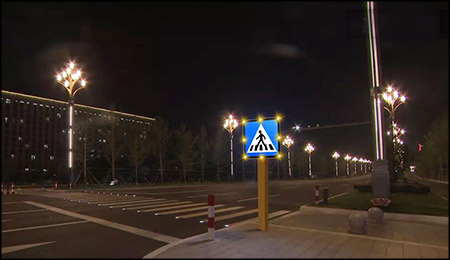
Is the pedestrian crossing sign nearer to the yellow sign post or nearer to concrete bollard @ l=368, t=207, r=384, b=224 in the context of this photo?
the yellow sign post

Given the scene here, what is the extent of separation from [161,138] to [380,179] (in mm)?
35496

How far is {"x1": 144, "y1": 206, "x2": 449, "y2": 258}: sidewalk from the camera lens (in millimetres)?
4188

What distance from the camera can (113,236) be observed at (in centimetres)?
740

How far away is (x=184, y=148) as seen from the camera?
4462 cm

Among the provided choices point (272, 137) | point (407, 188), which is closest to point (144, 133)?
point (407, 188)

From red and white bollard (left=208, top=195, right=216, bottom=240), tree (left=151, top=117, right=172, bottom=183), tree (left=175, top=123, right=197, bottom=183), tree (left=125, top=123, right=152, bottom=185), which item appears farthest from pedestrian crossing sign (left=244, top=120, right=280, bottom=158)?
tree (left=175, top=123, right=197, bottom=183)

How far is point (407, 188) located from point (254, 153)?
7880mm

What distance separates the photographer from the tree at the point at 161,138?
41594 mm

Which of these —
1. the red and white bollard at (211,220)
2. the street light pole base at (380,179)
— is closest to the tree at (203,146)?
the street light pole base at (380,179)

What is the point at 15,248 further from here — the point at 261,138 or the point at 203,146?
the point at 203,146

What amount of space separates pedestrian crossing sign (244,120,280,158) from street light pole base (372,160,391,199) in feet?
12.0

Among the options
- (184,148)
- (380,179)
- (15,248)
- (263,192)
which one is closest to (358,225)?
(263,192)

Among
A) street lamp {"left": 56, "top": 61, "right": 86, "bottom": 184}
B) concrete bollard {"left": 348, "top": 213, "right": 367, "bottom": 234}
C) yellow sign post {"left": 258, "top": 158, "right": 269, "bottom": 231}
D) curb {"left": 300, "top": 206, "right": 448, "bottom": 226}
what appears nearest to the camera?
curb {"left": 300, "top": 206, "right": 448, "bottom": 226}

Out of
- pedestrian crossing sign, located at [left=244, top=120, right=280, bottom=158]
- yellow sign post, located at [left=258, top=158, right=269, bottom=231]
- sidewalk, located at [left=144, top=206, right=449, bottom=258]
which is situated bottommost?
sidewalk, located at [left=144, top=206, right=449, bottom=258]
